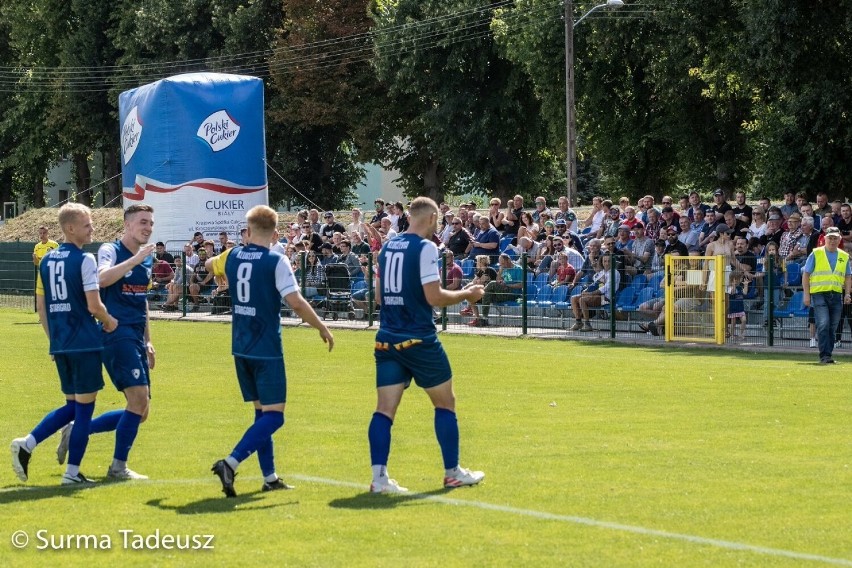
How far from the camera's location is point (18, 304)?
40125 millimetres

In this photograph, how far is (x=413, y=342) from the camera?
881cm

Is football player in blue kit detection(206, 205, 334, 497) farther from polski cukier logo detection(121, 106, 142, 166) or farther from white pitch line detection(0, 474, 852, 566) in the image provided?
polski cukier logo detection(121, 106, 142, 166)

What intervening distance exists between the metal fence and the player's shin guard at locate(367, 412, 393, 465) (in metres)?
13.4

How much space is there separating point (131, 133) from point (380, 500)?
2720 centimetres

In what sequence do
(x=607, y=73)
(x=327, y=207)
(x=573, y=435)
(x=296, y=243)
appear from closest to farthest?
(x=573, y=435) → (x=296, y=243) → (x=607, y=73) → (x=327, y=207)

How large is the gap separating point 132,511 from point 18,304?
33.7 meters

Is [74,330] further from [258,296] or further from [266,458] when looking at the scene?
[266,458]

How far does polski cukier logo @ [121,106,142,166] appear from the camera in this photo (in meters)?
33.6

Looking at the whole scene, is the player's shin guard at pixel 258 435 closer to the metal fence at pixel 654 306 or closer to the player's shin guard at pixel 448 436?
the player's shin guard at pixel 448 436

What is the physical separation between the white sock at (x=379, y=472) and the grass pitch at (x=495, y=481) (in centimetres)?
25

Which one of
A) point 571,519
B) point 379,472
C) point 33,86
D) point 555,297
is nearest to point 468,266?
point 555,297

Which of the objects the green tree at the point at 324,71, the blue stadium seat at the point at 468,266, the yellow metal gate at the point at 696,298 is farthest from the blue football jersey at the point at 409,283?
the green tree at the point at 324,71

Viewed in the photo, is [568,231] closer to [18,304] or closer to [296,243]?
[296,243]

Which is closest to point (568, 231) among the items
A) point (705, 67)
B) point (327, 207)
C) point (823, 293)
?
point (823, 293)
